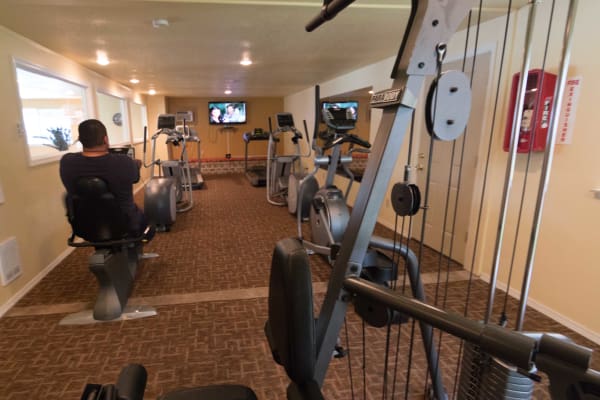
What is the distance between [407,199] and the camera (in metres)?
1.06

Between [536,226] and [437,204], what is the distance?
349 cm

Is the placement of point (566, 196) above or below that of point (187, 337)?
above

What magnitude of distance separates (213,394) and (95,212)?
1.99 meters

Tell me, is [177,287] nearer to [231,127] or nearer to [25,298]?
[25,298]

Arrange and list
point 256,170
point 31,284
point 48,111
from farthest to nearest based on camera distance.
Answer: point 256,170 → point 48,111 → point 31,284

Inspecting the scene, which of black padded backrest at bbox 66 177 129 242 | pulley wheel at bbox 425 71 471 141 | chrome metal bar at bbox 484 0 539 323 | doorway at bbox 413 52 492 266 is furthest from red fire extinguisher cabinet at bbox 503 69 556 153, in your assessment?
black padded backrest at bbox 66 177 129 242

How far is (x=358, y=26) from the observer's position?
10.3 ft

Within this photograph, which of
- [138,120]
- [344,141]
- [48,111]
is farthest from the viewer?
[138,120]

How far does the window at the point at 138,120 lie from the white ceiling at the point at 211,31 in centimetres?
364

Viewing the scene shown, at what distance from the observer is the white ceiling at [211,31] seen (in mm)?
2590

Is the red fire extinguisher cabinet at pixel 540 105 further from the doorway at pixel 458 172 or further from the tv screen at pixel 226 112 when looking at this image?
the tv screen at pixel 226 112

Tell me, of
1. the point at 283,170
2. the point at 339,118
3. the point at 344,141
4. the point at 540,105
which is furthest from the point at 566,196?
the point at 283,170

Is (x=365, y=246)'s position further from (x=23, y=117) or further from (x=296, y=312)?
(x=23, y=117)

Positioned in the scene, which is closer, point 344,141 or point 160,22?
point 160,22
